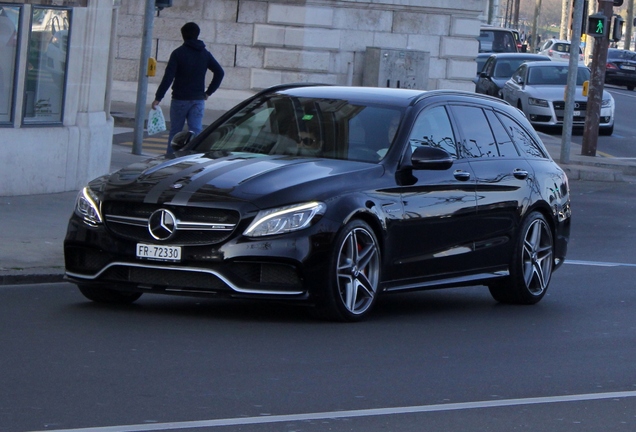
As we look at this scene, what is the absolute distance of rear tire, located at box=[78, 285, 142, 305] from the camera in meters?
9.05

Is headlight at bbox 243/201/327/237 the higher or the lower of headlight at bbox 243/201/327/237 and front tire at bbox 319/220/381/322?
the higher

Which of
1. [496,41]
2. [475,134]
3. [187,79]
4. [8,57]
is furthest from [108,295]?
[496,41]

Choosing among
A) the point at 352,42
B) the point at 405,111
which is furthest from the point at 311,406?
the point at 352,42

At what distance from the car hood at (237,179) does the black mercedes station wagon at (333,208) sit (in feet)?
0.04

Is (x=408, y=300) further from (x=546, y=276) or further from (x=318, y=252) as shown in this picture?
(x=318, y=252)

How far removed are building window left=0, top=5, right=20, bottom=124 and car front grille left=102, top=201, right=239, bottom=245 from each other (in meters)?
6.52

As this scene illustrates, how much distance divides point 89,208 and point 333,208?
5.00 ft

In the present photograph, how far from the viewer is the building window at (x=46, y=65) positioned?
14766 millimetres

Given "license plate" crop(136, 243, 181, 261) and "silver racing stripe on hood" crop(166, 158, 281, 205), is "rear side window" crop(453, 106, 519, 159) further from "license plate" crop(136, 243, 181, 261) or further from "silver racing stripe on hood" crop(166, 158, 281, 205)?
"license plate" crop(136, 243, 181, 261)

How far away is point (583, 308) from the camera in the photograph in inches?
407

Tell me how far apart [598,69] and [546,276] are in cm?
1635

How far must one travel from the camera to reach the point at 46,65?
49.4 ft

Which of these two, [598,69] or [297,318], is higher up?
[598,69]

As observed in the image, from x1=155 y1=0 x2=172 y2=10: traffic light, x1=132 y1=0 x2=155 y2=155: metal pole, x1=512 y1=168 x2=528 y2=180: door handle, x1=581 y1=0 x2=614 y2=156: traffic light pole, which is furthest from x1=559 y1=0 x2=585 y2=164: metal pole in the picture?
x1=512 y1=168 x2=528 y2=180: door handle
